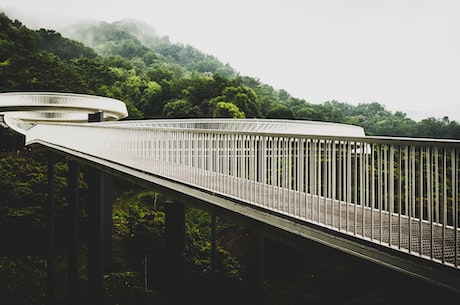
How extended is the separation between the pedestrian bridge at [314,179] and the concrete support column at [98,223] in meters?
1.90

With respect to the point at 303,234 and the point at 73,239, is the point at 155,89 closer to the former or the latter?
the point at 73,239

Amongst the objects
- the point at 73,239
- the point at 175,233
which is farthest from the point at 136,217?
the point at 175,233

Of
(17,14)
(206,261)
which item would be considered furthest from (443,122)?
(17,14)

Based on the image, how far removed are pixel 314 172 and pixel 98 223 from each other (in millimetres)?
11224

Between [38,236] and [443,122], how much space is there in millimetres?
28977

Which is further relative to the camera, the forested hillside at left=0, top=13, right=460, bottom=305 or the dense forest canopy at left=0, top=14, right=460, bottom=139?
the dense forest canopy at left=0, top=14, right=460, bottom=139

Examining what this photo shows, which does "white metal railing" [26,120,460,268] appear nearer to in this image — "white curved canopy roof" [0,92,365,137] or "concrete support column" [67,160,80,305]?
"concrete support column" [67,160,80,305]

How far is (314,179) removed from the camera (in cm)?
521

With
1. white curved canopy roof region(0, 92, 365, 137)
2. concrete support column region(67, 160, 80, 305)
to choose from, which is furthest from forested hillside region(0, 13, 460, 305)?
white curved canopy roof region(0, 92, 365, 137)

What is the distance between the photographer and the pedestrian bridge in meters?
3.83

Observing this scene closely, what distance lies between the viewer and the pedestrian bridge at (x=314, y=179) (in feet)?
12.6

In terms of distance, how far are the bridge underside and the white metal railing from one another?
7cm

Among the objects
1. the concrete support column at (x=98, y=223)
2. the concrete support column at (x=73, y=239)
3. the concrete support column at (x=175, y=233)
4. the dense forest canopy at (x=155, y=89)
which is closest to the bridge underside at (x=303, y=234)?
the concrete support column at (x=175, y=233)

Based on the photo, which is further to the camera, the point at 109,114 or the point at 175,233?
the point at 109,114
